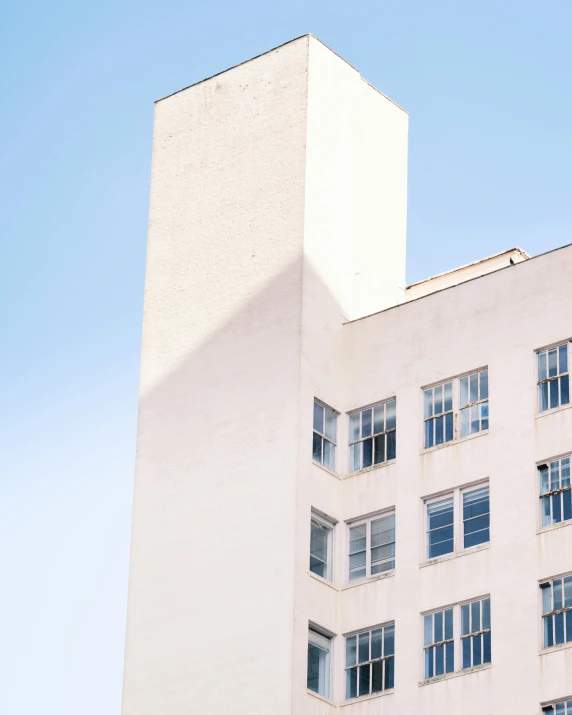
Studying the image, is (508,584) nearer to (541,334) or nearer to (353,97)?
(541,334)

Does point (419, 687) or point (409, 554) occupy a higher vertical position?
point (409, 554)

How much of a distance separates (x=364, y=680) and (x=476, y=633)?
148 inches

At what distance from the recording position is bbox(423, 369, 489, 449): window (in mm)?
57000

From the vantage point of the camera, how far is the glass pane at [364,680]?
55375 mm

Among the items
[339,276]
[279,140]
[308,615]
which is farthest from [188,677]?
[279,140]

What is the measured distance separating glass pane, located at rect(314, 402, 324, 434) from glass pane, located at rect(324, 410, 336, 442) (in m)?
0.25

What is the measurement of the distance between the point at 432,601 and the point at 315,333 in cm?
954

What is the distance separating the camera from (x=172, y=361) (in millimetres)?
62344

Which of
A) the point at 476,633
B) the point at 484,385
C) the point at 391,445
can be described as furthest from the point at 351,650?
the point at 484,385

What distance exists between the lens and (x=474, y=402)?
57219 mm

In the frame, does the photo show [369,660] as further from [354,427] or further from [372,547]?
[354,427]

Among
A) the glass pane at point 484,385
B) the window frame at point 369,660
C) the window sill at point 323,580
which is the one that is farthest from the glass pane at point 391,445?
the window frame at point 369,660

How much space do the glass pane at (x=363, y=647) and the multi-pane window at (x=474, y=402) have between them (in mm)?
6366

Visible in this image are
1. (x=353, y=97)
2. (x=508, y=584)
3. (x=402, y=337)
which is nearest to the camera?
(x=508, y=584)
